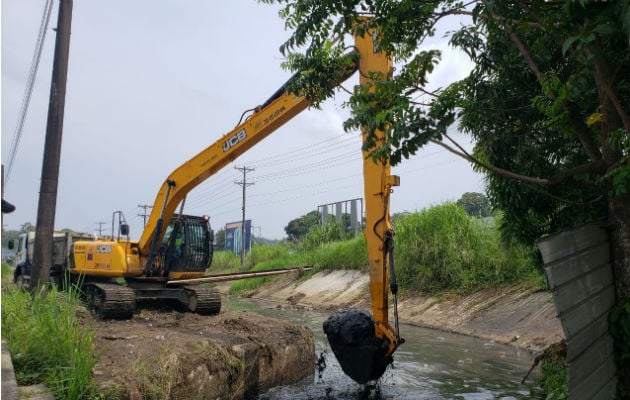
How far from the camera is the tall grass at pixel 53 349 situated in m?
4.71

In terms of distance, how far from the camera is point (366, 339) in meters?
6.40

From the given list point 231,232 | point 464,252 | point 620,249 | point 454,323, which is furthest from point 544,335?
point 231,232

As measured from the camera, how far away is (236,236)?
133ft

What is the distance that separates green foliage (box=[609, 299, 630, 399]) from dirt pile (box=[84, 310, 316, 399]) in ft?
14.0

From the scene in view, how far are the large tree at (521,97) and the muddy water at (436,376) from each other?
2579 mm

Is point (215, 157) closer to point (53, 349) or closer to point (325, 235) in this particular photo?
point (53, 349)

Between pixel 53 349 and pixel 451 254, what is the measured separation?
39.5ft

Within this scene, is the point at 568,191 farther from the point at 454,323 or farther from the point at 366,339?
the point at 454,323

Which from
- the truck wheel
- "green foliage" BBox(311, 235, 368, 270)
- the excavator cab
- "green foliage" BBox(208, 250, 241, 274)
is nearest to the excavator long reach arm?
the excavator cab


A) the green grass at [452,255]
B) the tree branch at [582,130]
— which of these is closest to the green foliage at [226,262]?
the green grass at [452,255]

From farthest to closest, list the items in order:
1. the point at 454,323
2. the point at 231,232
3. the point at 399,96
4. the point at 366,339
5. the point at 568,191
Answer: the point at 231,232
the point at 454,323
the point at 366,339
the point at 568,191
the point at 399,96

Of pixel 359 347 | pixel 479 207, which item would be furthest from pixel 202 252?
pixel 479 207

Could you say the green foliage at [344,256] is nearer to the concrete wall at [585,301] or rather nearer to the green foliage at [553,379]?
the green foliage at [553,379]

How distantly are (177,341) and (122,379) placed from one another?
158 centimetres
